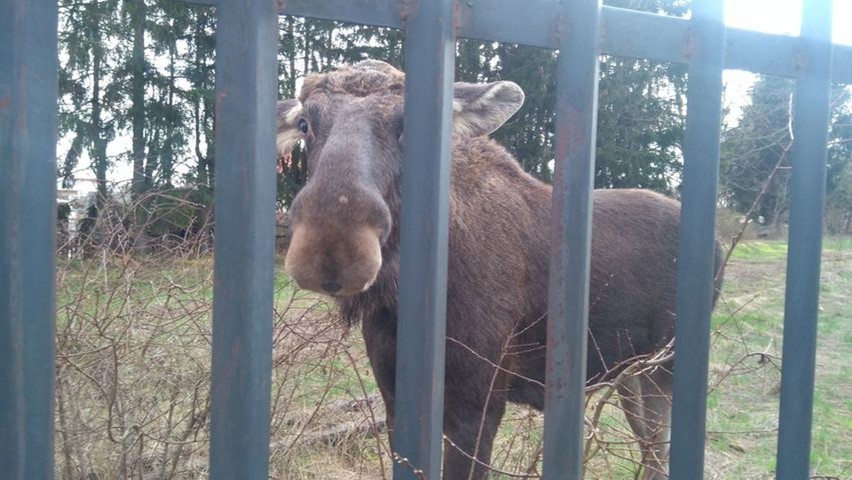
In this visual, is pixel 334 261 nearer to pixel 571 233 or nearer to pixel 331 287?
pixel 331 287

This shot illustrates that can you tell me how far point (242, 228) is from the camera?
1444 mm

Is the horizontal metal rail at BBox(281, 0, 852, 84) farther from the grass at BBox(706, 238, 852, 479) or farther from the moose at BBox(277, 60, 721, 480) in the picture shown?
the grass at BBox(706, 238, 852, 479)

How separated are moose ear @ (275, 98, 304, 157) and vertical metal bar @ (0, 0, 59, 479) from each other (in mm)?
1820

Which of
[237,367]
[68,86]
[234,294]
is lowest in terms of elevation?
[237,367]

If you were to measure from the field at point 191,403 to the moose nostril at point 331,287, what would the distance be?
136 centimetres

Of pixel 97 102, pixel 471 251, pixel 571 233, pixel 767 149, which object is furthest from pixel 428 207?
pixel 97 102

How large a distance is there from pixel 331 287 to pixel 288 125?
140 cm

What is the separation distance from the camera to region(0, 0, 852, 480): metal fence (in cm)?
133

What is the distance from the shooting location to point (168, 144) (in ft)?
50.7

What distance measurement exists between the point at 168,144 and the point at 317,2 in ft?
49.6

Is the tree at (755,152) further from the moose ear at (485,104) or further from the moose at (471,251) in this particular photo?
the moose ear at (485,104)

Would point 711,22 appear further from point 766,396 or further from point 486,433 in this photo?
point 766,396

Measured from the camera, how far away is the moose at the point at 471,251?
231 centimetres

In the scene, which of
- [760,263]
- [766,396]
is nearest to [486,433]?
[766,396]
